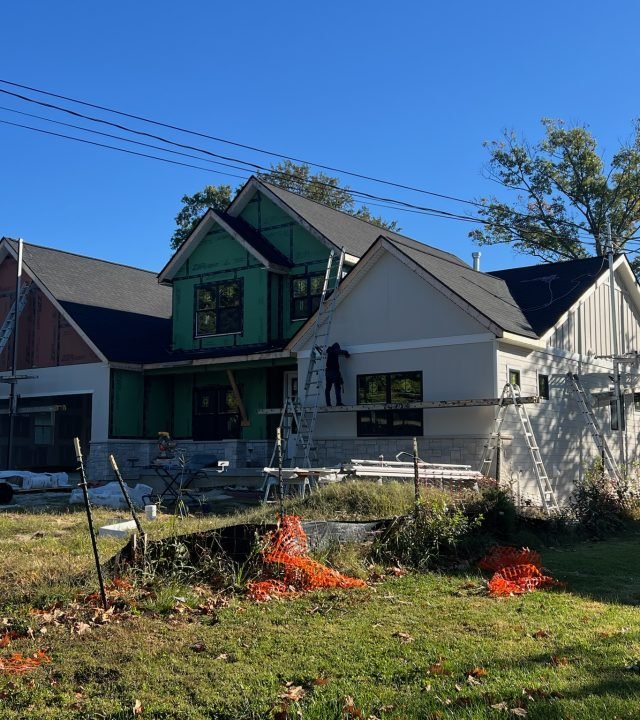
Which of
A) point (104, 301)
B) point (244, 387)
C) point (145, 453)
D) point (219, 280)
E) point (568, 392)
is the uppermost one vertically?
point (219, 280)

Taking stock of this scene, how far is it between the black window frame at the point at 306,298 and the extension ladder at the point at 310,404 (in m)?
A: 1.98

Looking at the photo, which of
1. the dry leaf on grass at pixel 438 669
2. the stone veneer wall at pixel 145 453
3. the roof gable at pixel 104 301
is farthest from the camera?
the roof gable at pixel 104 301

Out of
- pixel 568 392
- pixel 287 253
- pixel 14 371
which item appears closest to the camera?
pixel 568 392

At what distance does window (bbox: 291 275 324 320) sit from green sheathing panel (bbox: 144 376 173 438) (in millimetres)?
4850

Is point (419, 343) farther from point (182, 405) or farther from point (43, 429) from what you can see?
point (43, 429)

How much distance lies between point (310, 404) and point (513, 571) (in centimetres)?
→ 1042

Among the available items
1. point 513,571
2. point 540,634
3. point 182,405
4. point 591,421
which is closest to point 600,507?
point 591,421

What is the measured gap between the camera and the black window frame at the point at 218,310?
22922mm

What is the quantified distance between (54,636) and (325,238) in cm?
1630

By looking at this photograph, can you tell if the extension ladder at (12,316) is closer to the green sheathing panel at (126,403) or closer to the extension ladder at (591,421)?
the green sheathing panel at (126,403)

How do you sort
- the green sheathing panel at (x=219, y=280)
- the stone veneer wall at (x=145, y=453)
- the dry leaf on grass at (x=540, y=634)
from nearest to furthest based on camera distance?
the dry leaf on grass at (x=540, y=634)
the stone veneer wall at (x=145, y=453)
the green sheathing panel at (x=219, y=280)

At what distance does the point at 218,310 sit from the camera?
76.6 ft

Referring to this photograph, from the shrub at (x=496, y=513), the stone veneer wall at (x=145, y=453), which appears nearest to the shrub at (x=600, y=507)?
the shrub at (x=496, y=513)

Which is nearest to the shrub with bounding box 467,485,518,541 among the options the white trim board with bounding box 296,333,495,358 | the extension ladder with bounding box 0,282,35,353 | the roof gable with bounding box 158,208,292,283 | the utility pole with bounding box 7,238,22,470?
the white trim board with bounding box 296,333,495,358
